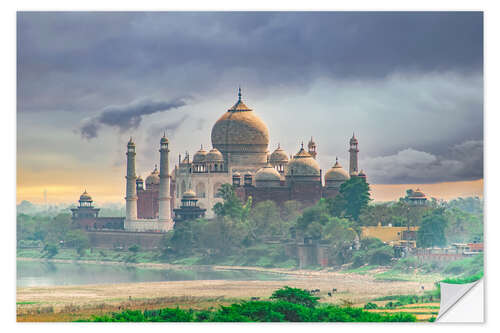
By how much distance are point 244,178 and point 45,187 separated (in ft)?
41.9

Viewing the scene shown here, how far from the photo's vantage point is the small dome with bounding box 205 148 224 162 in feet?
146

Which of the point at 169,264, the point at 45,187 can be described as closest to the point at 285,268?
the point at 169,264

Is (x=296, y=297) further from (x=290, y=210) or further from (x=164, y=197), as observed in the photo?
(x=164, y=197)

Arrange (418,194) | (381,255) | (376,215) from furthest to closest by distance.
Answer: (376,215) → (418,194) → (381,255)

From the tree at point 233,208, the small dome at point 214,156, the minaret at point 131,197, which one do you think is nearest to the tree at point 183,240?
the tree at point 233,208

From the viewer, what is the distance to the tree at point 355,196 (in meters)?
39.7

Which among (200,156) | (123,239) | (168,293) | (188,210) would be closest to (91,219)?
(123,239)

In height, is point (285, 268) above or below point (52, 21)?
below

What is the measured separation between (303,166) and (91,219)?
782 centimetres

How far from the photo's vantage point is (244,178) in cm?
4484

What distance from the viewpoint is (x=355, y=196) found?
3994 cm

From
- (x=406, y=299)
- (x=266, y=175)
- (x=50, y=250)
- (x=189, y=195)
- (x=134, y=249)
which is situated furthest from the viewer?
(x=266, y=175)

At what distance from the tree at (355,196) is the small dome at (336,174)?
353cm

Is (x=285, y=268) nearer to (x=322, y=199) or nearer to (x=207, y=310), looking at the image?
(x=322, y=199)
